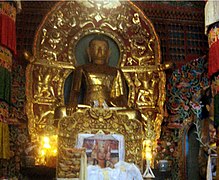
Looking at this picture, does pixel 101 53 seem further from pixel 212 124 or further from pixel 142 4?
pixel 212 124

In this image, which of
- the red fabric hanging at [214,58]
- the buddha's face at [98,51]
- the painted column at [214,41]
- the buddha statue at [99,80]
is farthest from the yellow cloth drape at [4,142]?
the red fabric hanging at [214,58]

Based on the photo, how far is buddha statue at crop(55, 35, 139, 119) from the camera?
7629 mm

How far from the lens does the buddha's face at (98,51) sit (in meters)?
7.92

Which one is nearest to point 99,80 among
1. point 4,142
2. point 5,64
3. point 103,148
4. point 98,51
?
point 98,51

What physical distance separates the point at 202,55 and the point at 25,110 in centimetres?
324

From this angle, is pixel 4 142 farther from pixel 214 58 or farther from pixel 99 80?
pixel 214 58

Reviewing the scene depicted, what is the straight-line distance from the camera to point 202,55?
8.24 metres

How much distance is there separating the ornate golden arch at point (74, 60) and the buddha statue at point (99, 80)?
179 millimetres

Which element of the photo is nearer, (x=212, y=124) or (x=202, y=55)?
(x=212, y=124)

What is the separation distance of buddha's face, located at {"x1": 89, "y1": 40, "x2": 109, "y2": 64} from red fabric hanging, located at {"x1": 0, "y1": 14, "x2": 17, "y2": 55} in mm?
1614

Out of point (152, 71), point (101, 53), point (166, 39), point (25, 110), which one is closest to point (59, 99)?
point (25, 110)

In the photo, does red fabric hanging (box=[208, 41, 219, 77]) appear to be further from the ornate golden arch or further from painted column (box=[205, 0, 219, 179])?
the ornate golden arch

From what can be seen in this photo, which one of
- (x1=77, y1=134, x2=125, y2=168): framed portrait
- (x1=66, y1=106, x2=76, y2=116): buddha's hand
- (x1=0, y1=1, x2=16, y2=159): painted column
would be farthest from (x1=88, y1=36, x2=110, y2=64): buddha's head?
(x1=77, y1=134, x2=125, y2=168): framed portrait

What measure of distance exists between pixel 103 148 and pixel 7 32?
213 centimetres
